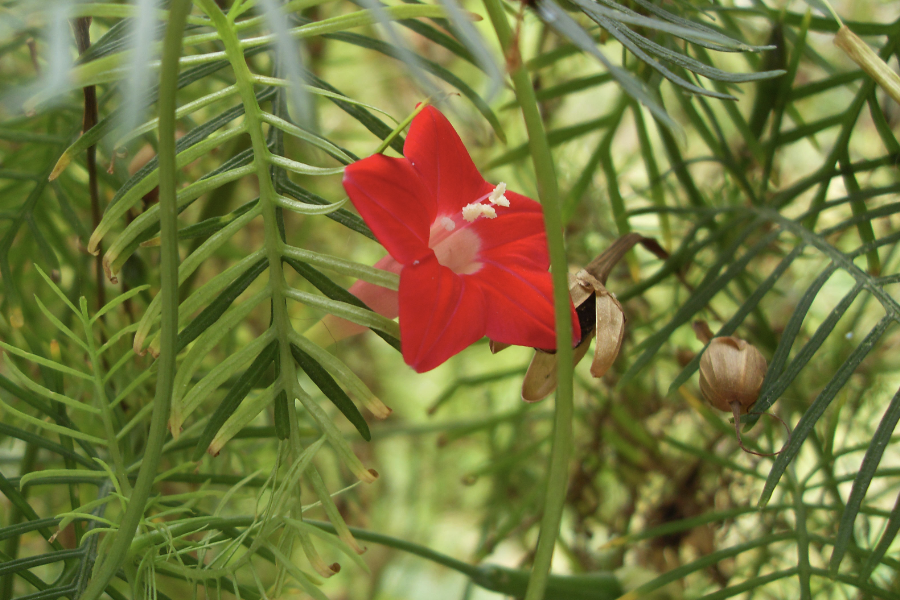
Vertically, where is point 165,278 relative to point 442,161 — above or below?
below

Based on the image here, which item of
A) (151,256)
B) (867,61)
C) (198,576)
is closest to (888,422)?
(867,61)

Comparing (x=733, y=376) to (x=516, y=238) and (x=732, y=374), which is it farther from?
(x=516, y=238)

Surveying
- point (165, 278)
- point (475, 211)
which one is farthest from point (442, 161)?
point (165, 278)

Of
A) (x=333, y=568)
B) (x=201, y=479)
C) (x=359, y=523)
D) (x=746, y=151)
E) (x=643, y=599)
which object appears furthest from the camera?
(x=359, y=523)

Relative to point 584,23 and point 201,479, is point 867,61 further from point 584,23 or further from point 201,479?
point 201,479

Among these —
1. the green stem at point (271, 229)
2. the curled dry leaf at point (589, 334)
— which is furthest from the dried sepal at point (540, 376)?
the green stem at point (271, 229)

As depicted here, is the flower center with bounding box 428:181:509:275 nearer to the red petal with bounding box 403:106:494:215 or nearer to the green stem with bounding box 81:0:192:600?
the red petal with bounding box 403:106:494:215

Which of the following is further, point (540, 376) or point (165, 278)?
point (540, 376)
